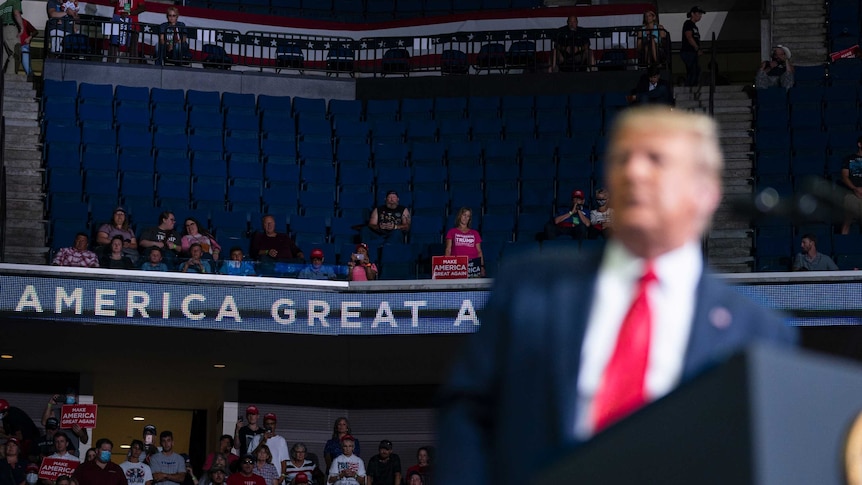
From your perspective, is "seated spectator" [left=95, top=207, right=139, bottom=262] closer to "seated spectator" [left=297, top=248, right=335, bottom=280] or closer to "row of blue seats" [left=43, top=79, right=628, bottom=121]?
"seated spectator" [left=297, top=248, right=335, bottom=280]

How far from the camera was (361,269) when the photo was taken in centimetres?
1332

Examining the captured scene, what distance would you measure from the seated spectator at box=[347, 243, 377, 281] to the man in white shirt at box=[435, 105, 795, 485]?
11477 millimetres

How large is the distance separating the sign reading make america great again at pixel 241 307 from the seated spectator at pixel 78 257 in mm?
158

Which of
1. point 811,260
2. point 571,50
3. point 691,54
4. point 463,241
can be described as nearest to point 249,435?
point 463,241

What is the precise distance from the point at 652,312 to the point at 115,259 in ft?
38.1

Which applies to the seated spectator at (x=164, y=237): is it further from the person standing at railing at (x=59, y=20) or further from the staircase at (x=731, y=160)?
the person standing at railing at (x=59, y=20)

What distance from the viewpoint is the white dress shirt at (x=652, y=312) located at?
1.75 metres

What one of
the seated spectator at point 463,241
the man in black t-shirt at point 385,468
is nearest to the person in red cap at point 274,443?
the man in black t-shirt at point 385,468

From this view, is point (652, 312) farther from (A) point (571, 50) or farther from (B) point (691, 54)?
(A) point (571, 50)

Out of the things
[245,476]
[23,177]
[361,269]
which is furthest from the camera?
[23,177]

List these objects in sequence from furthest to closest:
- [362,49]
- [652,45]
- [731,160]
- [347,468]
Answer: [362,49] → [652,45] → [731,160] → [347,468]

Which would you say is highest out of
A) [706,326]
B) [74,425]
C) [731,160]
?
[731,160]

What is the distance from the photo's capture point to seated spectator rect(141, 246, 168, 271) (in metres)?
13.0

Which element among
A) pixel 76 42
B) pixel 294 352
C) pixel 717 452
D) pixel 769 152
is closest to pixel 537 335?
pixel 717 452
